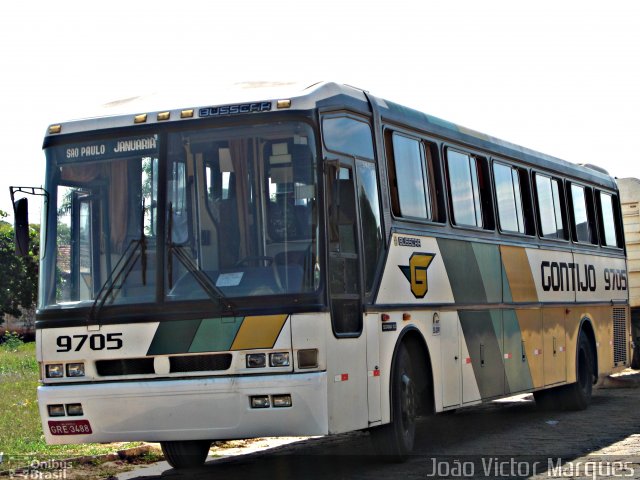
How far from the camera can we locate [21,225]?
1093 centimetres

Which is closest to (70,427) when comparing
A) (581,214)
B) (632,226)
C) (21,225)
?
(21,225)

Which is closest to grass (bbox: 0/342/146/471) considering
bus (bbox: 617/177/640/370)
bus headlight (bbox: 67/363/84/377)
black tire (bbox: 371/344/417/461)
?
bus headlight (bbox: 67/363/84/377)

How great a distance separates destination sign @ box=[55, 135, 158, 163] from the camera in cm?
1070

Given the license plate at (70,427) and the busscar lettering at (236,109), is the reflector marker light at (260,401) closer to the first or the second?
the license plate at (70,427)

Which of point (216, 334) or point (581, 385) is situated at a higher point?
point (216, 334)

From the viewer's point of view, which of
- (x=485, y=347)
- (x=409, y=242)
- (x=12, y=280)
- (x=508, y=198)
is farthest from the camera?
(x=12, y=280)

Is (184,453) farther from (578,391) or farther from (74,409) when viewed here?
(578,391)

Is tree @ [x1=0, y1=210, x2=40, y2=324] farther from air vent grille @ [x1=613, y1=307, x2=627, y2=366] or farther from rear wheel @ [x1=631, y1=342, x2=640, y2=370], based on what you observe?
air vent grille @ [x1=613, y1=307, x2=627, y2=366]

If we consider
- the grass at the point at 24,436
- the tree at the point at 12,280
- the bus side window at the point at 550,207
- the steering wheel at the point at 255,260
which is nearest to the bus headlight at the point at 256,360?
the steering wheel at the point at 255,260

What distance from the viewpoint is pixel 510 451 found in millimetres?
12836

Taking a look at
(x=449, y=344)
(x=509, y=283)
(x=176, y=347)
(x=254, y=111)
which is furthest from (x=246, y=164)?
(x=509, y=283)

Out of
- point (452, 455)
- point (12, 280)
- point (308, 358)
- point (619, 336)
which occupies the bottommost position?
point (452, 455)

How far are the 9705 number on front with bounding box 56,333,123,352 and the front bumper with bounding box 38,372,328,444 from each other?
1.04 ft

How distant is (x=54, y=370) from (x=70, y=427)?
1.74ft
